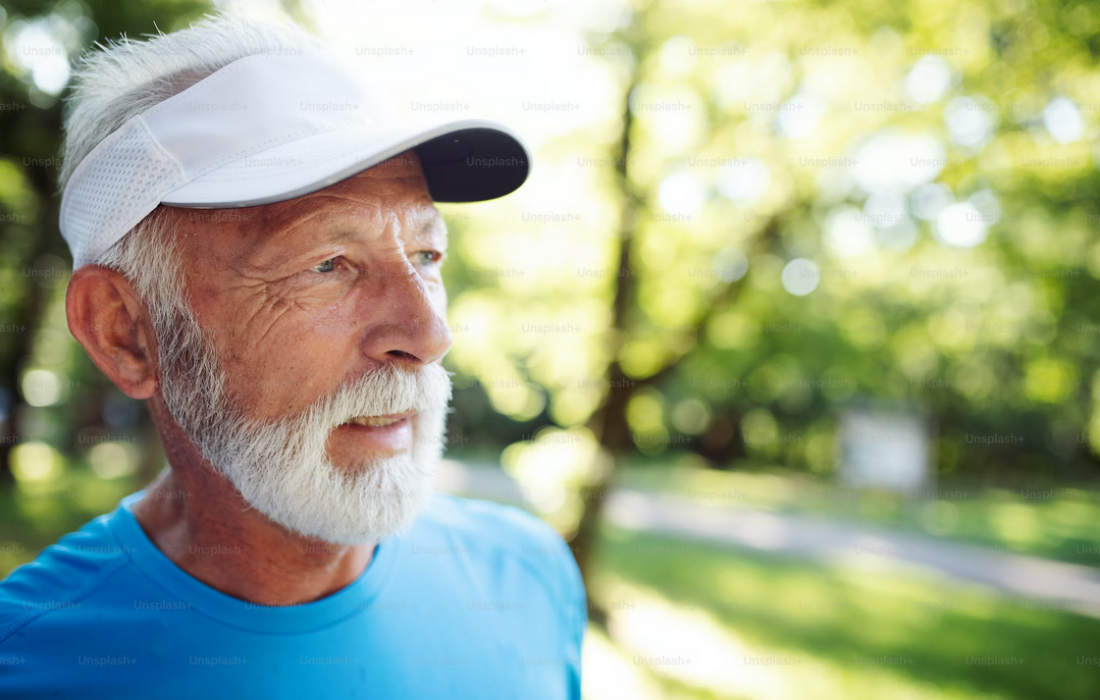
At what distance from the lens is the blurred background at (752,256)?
228 inches

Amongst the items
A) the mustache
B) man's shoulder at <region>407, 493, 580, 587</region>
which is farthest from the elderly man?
man's shoulder at <region>407, 493, 580, 587</region>

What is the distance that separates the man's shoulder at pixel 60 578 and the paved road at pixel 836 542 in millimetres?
6246

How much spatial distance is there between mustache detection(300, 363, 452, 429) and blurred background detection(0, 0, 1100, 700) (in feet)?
8.26

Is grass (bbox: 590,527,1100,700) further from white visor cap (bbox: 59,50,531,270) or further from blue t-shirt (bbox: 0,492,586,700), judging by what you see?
white visor cap (bbox: 59,50,531,270)

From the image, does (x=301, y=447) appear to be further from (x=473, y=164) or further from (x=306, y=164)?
(x=473, y=164)

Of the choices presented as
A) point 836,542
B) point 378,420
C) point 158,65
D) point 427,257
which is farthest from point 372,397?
point 836,542

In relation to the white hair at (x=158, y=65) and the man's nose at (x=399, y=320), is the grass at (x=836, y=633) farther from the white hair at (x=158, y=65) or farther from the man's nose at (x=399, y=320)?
the white hair at (x=158, y=65)

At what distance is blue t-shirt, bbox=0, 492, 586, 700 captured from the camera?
1421 millimetres

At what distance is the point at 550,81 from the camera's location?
20.2 feet

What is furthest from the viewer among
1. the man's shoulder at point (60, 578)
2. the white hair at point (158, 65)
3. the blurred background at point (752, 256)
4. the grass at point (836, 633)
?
the grass at point (836, 633)

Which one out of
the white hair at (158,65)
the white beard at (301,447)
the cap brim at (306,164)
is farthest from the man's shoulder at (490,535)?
the white hair at (158,65)

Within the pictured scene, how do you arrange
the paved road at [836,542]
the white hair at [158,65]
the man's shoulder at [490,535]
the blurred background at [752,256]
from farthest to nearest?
1. the paved road at [836,542]
2. the blurred background at [752,256]
3. the man's shoulder at [490,535]
4. the white hair at [158,65]

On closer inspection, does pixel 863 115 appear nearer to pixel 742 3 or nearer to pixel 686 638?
pixel 742 3

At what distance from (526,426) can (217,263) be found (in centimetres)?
1971
